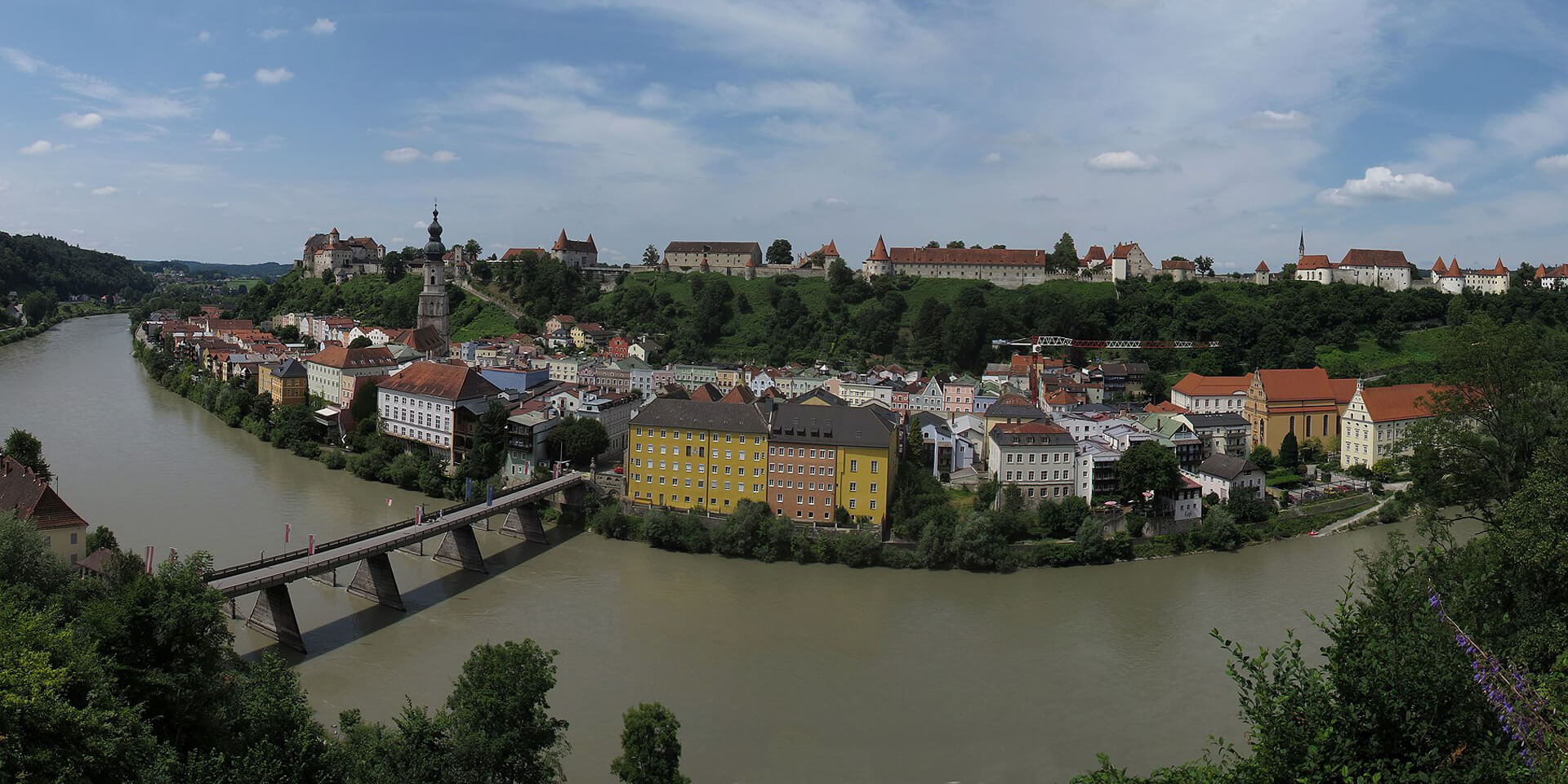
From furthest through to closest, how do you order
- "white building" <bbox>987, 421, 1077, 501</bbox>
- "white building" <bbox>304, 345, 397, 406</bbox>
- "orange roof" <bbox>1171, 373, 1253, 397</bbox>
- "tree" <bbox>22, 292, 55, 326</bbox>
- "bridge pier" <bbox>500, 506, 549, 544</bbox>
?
"tree" <bbox>22, 292, 55, 326</bbox>
"white building" <bbox>304, 345, 397, 406</bbox>
"orange roof" <bbox>1171, 373, 1253, 397</bbox>
"white building" <bbox>987, 421, 1077, 501</bbox>
"bridge pier" <bbox>500, 506, 549, 544</bbox>

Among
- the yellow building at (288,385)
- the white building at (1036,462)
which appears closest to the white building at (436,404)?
the yellow building at (288,385)

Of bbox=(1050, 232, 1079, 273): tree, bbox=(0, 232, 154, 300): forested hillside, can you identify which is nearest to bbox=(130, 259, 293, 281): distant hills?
bbox=(0, 232, 154, 300): forested hillside

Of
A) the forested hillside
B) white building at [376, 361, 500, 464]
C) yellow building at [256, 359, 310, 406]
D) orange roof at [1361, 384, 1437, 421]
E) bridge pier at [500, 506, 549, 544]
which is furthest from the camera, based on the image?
the forested hillside

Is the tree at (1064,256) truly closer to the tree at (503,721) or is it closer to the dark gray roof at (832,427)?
the dark gray roof at (832,427)

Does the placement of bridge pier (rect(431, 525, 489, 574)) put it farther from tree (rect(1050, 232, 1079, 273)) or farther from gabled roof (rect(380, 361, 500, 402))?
tree (rect(1050, 232, 1079, 273))

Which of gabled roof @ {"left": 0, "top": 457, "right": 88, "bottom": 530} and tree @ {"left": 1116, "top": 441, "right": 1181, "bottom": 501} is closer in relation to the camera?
gabled roof @ {"left": 0, "top": 457, "right": 88, "bottom": 530}

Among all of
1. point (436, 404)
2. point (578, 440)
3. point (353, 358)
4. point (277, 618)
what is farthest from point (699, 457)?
point (353, 358)

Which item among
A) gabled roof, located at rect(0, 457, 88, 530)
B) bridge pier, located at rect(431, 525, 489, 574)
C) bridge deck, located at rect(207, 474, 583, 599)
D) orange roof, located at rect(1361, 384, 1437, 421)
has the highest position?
orange roof, located at rect(1361, 384, 1437, 421)
